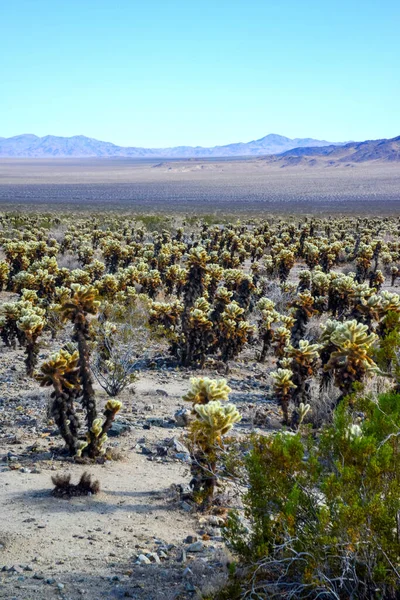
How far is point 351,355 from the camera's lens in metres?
7.41

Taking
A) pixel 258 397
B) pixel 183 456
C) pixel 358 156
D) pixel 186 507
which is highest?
pixel 358 156

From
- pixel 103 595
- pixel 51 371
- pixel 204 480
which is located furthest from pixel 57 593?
pixel 51 371

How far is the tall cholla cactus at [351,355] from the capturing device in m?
7.41

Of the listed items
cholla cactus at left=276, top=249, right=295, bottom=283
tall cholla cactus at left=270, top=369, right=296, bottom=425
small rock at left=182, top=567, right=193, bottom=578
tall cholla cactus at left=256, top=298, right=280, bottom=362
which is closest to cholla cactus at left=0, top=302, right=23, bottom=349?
tall cholla cactus at left=256, top=298, right=280, bottom=362

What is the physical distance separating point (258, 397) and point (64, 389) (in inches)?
159

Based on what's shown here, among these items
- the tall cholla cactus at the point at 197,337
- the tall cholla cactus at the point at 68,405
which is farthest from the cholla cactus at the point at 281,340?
the tall cholla cactus at the point at 68,405

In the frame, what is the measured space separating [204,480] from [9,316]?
6.41 metres

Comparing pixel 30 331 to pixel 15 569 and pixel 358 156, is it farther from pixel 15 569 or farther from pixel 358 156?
pixel 358 156

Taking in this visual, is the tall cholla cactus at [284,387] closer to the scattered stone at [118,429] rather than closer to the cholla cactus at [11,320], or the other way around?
the scattered stone at [118,429]

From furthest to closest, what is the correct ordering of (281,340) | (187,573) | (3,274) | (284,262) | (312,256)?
(312,256) → (284,262) → (3,274) → (281,340) → (187,573)

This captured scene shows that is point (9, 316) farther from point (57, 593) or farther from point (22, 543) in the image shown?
point (57, 593)

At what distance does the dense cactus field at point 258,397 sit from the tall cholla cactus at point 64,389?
17 mm

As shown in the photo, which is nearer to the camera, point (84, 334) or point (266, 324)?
point (84, 334)

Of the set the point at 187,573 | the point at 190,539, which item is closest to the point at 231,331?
the point at 190,539
